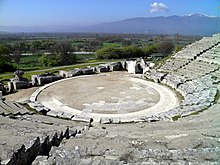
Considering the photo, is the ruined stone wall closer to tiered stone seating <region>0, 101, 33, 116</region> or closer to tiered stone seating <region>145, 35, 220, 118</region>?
tiered stone seating <region>0, 101, 33, 116</region>

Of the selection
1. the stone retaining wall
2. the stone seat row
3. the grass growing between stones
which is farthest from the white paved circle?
the stone retaining wall

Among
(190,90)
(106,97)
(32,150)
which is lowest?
(106,97)

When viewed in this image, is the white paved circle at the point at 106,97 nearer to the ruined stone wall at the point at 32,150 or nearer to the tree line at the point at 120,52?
the ruined stone wall at the point at 32,150

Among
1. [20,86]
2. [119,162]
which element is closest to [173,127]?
[119,162]

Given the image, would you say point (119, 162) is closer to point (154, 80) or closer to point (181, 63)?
point (154, 80)

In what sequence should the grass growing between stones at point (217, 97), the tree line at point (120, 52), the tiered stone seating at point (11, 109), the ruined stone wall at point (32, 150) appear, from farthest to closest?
the tree line at point (120, 52)
the grass growing between stones at point (217, 97)
the tiered stone seating at point (11, 109)
the ruined stone wall at point (32, 150)

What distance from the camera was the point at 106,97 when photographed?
896 inches

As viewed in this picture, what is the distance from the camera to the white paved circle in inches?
758

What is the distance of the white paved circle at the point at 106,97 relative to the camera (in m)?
19.3

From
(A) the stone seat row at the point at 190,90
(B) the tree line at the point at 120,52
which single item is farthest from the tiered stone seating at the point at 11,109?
(B) the tree line at the point at 120,52

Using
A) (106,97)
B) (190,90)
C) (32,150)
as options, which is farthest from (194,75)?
(32,150)

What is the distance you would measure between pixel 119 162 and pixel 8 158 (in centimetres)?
319

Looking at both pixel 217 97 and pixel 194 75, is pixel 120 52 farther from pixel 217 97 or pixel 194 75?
pixel 217 97

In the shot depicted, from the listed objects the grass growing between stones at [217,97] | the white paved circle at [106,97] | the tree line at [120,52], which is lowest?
the white paved circle at [106,97]
